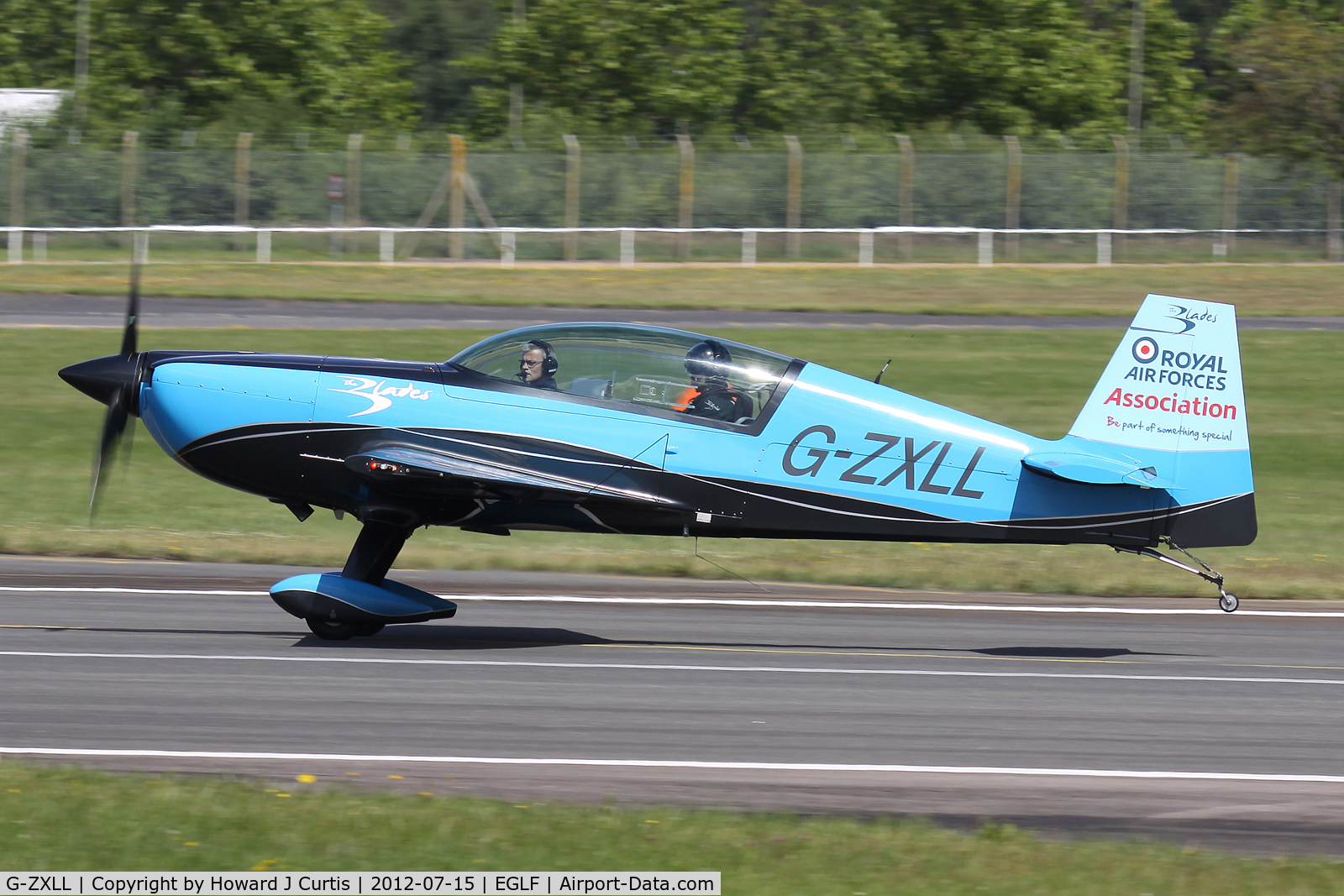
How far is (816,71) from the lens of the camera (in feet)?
169

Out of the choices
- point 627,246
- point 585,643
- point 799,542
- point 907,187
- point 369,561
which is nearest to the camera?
point 369,561

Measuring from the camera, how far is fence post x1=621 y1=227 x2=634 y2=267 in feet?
120

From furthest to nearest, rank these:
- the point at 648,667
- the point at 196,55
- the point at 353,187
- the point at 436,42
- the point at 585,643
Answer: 1. the point at 436,42
2. the point at 196,55
3. the point at 353,187
4. the point at 585,643
5. the point at 648,667

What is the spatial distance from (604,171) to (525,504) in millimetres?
28227

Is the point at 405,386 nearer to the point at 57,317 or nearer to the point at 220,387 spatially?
the point at 220,387

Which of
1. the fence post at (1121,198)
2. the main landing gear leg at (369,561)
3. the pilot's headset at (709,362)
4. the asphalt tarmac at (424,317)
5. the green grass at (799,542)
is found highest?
the pilot's headset at (709,362)

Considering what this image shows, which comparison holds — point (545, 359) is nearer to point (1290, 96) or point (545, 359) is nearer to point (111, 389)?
point (111, 389)

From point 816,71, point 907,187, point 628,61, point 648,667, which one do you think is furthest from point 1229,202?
point 648,667

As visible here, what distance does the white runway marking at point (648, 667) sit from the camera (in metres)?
10.5

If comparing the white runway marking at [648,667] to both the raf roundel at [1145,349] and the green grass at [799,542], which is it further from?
the green grass at [799,542]

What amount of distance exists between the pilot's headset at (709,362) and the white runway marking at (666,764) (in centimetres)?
328

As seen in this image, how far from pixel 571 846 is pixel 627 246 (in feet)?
102

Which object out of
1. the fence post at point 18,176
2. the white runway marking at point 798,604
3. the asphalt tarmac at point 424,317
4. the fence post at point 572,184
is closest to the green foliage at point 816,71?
the fence post at point 572,184
